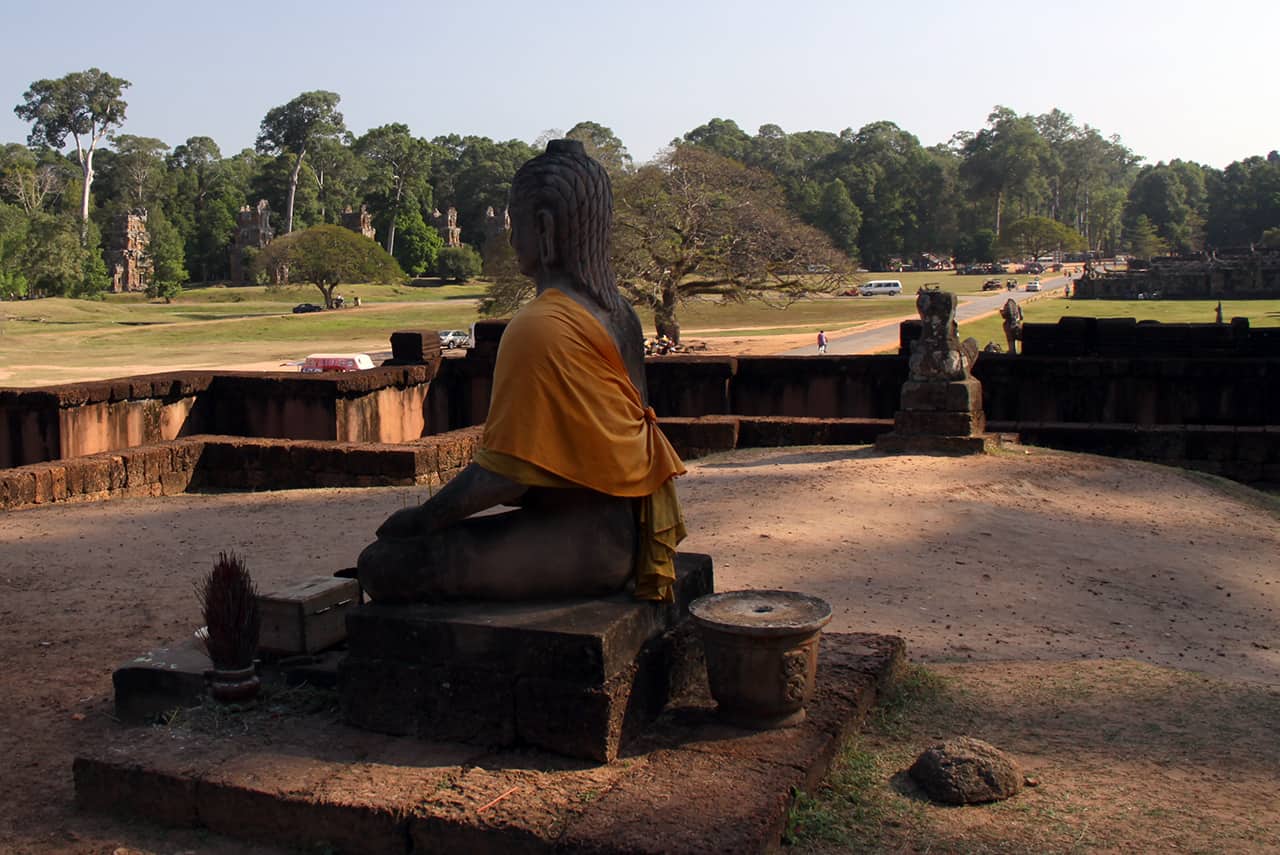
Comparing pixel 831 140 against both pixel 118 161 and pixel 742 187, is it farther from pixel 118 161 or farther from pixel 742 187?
pixel 742 187

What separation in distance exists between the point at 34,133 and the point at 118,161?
21.3 feet

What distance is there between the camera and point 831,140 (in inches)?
5007

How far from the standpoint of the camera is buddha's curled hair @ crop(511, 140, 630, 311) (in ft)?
12.4

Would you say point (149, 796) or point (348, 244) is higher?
→ point (348, 244)

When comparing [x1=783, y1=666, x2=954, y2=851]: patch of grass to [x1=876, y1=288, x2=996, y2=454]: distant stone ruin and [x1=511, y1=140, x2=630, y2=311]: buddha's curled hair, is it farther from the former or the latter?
[x1=876, y1=288, x2=996, y2=454]: distant stone ruin

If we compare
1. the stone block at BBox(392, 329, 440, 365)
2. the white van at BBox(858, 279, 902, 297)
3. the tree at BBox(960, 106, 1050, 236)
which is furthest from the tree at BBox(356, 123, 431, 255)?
the stone block at BBox(392, 329, 440, 365)

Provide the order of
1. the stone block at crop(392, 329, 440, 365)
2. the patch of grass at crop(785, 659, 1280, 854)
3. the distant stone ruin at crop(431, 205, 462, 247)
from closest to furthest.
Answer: the patch of grass at crop(785, 659, 1280, 854) < the stone block at crop(392, 329, 440, 365) < the distant stone ruin at crop(431, 205, 462, 247)

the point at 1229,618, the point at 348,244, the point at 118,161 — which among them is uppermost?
the point at 118,161

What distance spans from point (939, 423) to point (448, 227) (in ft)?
230

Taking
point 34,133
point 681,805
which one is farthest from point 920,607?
point 34,133

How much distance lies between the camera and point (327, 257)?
50.5 metres

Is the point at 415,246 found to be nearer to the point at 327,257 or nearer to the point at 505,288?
the point at 327,257

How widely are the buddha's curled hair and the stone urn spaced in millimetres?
1103

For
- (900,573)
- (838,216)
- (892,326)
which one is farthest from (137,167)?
(900,573)
